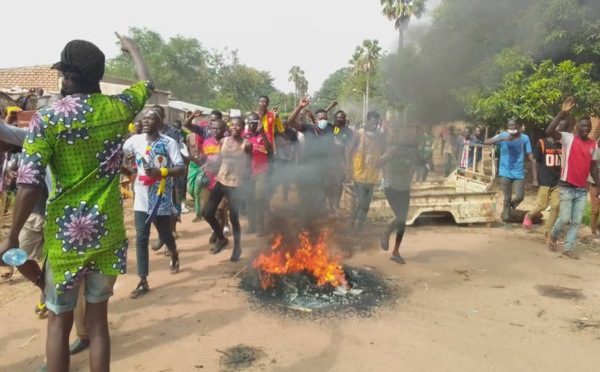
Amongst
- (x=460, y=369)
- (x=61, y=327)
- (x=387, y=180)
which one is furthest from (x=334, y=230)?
(x=61, y=327)

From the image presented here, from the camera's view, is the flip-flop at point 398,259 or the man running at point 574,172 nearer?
the flip-flop at point 398,259

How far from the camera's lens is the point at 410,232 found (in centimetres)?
709

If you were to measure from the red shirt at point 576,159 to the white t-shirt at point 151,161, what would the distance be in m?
5.12

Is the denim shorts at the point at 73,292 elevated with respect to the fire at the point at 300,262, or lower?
elevated

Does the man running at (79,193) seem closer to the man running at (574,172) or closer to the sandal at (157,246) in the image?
the sandal at (157,246)

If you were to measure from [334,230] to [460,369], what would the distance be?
9.92ft

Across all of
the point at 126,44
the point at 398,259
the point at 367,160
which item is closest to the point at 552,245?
the point at 398,259

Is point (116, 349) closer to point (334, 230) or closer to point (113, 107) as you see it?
point (113, 107)

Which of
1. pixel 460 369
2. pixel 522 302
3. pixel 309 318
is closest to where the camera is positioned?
pixel 460 369

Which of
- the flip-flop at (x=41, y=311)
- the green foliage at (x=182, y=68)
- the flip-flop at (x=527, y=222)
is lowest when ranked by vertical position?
the flip-flop at (x=41, y=311)

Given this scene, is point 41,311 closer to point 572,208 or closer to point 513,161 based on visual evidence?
point 572,208

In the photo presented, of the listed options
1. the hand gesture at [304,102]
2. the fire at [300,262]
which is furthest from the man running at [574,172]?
the fire at [300,262]

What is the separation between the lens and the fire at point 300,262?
15.0 ft

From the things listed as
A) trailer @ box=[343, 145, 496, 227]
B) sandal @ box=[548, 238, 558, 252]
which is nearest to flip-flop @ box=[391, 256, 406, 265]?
trailer @ box=[343, 145, 496, 227]
